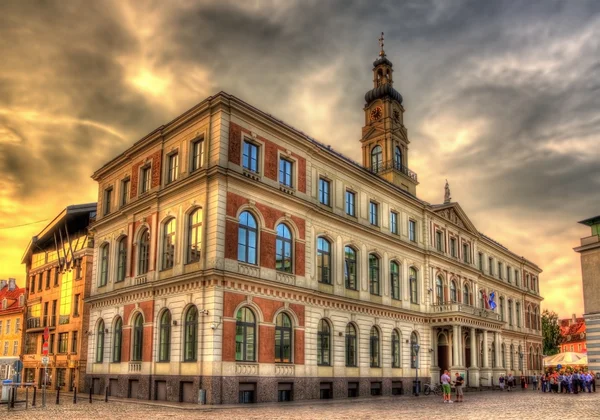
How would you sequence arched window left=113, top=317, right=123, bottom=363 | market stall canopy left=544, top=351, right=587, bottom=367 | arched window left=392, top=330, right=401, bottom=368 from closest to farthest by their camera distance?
arched window left=113, top=317, right=123, bottom=363 → arched window left=392, top=330, right=401, bottom=368 → market stall canopy left=544, top=351, right=587, bottom=367

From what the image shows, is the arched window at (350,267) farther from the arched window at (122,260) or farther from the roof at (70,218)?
the roof at (70,218)

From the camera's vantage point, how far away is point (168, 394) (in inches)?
1341

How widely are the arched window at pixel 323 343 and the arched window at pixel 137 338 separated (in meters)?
11.3

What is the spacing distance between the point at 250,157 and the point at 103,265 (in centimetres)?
1555

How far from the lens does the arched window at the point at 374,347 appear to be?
147ft

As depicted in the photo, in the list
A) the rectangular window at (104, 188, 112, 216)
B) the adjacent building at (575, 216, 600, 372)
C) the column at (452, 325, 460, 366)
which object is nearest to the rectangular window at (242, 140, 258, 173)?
the rectangular window at (104, 188, 112, 216)

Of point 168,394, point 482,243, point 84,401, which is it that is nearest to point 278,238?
point 168,394

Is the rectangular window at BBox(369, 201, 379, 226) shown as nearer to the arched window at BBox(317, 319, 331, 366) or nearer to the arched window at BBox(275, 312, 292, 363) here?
the arched window at BBox(317, 319, 331, 366)

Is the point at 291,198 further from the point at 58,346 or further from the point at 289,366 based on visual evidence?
the point at 58,346

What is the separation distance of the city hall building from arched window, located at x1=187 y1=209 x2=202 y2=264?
0.11 metres

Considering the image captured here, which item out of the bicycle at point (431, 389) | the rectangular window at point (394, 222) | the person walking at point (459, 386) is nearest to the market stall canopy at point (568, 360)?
the bicycle at point (431, 389)

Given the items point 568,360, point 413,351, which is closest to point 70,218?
point 413,351

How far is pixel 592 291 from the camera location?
52750 mm

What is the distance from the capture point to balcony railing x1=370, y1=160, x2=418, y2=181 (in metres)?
59.7
